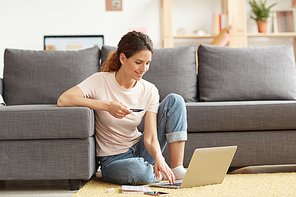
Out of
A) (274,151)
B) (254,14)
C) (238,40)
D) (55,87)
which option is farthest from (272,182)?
(254,14)

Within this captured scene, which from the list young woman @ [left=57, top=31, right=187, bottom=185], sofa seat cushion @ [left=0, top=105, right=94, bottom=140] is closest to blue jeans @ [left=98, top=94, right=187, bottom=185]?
young woman @ [left=57, top=31, right=187, bottom=185]

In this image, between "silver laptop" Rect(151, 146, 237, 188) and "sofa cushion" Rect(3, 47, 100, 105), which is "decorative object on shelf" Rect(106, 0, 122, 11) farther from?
"silver laptop" Rect(151, 146, 237, 188)

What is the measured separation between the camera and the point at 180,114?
4.87ft

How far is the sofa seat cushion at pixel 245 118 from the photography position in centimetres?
171

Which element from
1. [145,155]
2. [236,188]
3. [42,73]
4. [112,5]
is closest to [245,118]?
[236,188]

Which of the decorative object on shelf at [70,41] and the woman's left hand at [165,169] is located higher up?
the decorative object on shelf at [70,41]

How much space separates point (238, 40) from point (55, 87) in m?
2.24

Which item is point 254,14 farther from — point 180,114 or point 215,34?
point 180,114

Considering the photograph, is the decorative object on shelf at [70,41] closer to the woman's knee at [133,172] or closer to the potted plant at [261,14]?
the potted plant at [261,14]

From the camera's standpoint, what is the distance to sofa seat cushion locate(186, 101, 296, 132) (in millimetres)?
1713

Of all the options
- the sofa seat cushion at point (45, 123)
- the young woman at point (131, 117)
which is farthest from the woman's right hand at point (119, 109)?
the sofa seat cushion at point (45, 123)

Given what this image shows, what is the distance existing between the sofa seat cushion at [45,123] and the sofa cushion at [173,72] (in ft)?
2.83

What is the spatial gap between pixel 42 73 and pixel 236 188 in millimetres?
1512

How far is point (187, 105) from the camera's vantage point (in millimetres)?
1766
